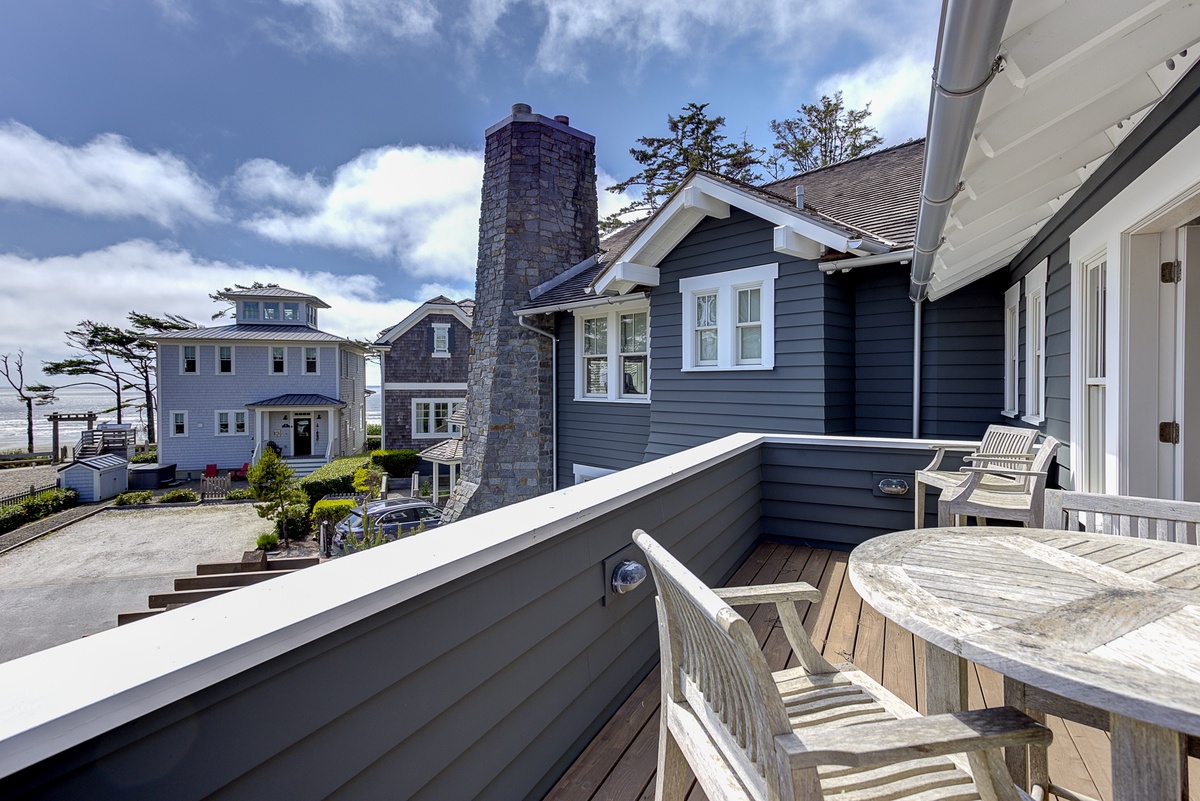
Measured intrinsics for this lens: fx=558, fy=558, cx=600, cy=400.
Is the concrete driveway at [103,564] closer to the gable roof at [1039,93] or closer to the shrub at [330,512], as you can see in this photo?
the shrub at [330,512]

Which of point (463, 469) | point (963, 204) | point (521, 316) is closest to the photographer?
point (963, 204)

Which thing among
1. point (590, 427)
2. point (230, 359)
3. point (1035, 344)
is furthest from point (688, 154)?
point (230, 359)

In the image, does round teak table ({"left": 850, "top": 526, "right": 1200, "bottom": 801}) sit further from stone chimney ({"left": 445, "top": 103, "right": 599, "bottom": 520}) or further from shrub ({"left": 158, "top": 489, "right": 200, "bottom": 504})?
shrub ({"left": 158, "top": 489, "right": 200, "bottom": 504})

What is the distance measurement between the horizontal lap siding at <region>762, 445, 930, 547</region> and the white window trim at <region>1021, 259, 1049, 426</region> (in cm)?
139

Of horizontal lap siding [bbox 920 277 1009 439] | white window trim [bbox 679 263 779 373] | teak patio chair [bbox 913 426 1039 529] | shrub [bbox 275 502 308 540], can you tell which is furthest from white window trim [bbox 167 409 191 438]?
teak patio chair [bbox 913 426 1039 529]

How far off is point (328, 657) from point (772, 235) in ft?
19.3

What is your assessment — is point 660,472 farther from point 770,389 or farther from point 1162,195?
point 770,389

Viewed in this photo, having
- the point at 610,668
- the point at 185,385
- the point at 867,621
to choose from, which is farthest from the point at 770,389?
the point at 185,385

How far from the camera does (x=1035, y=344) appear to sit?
4.29 metres

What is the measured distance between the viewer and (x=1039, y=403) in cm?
423

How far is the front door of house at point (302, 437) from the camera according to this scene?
21125 mm

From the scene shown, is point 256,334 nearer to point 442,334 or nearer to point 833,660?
point 442,334

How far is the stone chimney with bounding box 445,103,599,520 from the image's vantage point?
31.8ft

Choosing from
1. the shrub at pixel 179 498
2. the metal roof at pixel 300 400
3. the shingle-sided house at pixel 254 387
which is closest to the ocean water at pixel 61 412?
the metal roof at pixel 300 400
